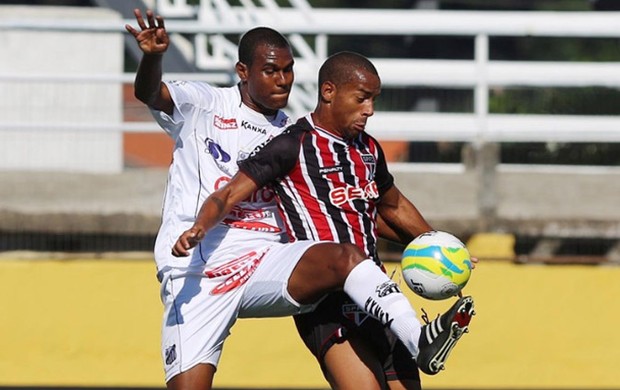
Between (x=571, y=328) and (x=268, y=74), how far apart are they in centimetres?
400

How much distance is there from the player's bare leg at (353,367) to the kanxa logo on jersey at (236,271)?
20.6 inches

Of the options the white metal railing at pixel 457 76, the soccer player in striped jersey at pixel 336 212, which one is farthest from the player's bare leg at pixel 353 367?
the white metal railing at pixel 457 76

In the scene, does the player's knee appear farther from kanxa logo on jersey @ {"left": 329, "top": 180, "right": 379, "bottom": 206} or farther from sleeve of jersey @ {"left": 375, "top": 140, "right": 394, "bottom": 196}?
sleeve of jersey @ {"left": 375, "top": 140, "right": 394, "bottom": 196}

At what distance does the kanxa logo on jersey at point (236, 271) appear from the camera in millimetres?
6344

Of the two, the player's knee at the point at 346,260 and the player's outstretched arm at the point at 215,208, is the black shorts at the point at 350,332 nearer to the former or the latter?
the player's knee at the point at 346,260

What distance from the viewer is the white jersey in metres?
6.43

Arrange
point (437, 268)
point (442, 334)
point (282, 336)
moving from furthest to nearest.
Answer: point (282, 336), point (437, 268), point (442, 334)

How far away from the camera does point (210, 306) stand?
6.39m

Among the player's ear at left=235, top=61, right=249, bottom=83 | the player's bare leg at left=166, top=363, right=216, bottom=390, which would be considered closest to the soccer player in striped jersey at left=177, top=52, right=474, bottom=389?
the player's ear at left=235, top=61, right=249, bottom=83

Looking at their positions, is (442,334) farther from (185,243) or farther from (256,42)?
(256,42)

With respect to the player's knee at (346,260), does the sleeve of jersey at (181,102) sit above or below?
above

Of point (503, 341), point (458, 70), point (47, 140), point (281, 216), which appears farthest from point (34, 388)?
point (458, 70)

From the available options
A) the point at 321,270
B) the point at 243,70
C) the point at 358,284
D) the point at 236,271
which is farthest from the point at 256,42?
the point at 358,284

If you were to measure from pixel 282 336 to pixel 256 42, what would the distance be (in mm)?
3551
